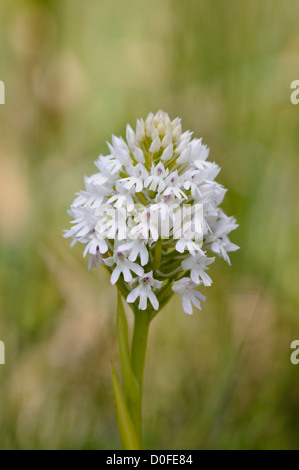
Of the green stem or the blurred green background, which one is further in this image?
the blurred green background

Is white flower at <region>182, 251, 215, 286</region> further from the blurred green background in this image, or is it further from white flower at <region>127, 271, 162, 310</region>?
the blurred green background

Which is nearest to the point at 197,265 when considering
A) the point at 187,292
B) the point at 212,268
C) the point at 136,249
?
the point at 187,292

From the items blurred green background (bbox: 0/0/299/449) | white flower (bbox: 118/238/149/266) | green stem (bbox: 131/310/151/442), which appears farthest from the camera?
blurred green background (bbox: 0/0/299/449)

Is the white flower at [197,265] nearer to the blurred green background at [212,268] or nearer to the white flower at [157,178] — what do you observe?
the white flower at [157,178]

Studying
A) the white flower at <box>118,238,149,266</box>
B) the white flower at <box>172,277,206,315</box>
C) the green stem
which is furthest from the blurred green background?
the white flower at <box>118,238,149,266</box>

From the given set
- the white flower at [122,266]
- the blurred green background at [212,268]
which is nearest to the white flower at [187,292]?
the white flower at [122,266]

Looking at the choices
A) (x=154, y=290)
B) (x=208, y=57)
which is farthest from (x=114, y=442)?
(x=208, y=57)

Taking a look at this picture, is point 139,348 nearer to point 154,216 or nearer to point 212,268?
point 154,216

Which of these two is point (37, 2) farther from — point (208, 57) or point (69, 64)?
point (208, 57)
